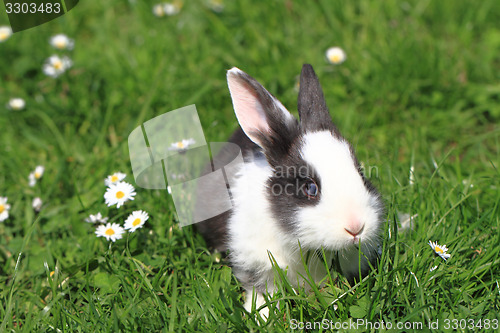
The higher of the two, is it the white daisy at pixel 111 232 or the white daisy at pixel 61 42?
the white daisy at pixel 61 42

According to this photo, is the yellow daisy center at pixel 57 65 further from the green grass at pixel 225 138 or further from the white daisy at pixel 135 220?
the white daisy at pixel 135 220

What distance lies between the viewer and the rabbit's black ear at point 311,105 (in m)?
2.82

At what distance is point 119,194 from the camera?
3.12m

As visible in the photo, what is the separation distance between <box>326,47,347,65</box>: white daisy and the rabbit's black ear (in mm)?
1675

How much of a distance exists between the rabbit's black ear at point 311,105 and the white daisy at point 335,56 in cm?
168

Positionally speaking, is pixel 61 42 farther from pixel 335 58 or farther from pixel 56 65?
pixel 335 58

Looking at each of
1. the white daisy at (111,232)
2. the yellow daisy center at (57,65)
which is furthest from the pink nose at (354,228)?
the yellow daisy center at (57,65)

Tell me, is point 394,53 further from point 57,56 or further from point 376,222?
point 57,56

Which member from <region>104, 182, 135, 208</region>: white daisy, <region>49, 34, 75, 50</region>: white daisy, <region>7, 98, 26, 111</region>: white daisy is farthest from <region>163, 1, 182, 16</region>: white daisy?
<region>104, 182, 135, 208</region>: white daisy

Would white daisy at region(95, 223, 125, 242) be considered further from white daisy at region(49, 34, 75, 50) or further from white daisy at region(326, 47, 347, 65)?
white daisy at region(326, 47, 347, 65)

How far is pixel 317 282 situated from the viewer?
284 centimetres

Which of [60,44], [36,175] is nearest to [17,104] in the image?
[60,44]

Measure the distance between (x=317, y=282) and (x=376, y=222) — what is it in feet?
1.74

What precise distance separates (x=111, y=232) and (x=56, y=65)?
205 centimetres
